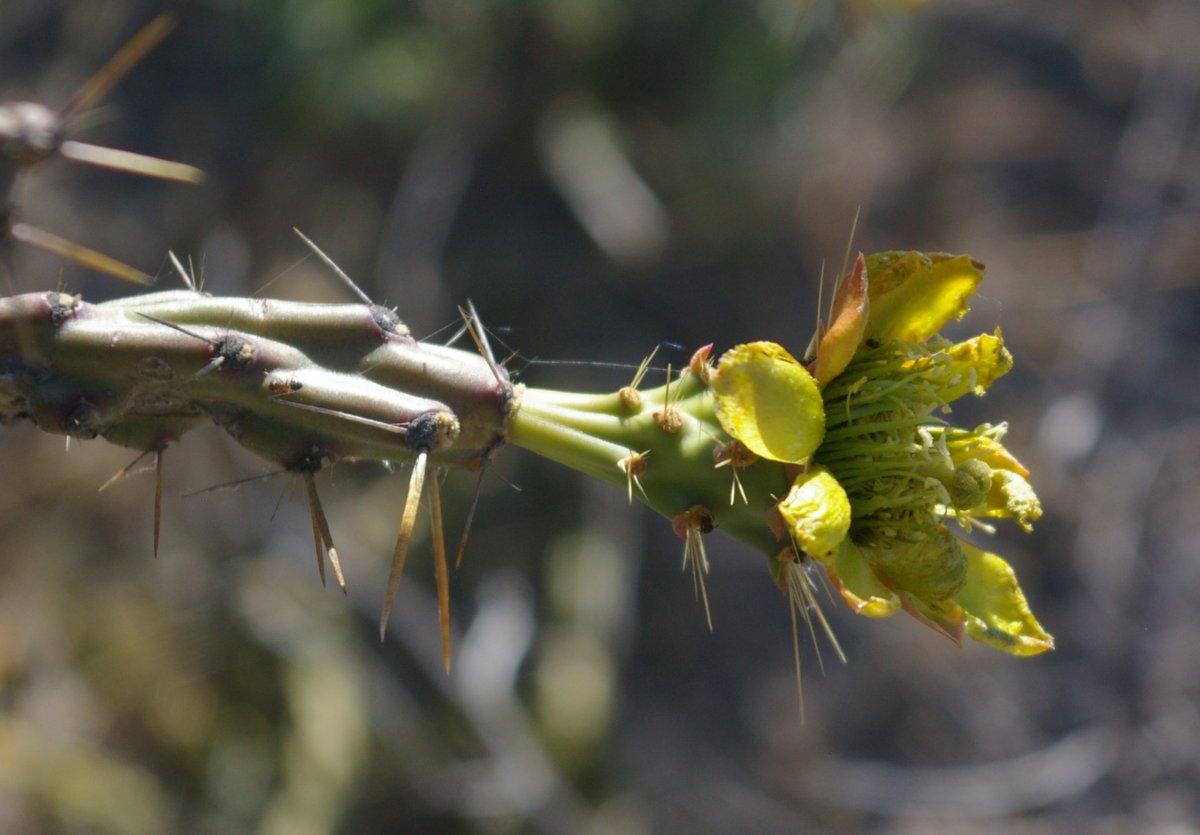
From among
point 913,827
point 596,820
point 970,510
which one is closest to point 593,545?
point 596,820

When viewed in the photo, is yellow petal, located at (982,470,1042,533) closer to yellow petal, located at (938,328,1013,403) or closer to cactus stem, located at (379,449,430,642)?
yellow petal, located at (938,328,1013,403)

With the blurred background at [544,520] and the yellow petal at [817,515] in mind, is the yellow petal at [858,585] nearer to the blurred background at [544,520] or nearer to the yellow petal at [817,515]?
the yellow petal at [817,515]

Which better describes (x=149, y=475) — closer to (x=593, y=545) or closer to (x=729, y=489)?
(x=593, y=545)

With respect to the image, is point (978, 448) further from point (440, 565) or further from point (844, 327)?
point (440, 565)

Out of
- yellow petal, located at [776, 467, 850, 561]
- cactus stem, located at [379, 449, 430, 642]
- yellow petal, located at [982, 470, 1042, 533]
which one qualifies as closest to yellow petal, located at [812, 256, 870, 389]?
yellow petal, located at [776, 467, 850, 561]

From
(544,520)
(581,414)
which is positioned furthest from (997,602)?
(544,520)
